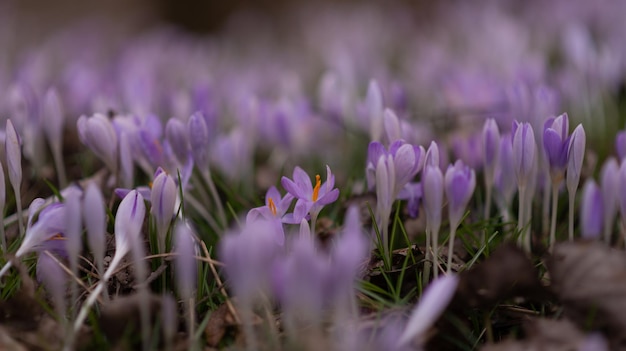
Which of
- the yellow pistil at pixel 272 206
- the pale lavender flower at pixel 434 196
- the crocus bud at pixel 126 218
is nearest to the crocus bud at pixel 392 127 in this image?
the pale lavender flower at pixel 434 196

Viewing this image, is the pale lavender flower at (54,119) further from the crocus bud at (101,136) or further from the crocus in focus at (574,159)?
the crocus in focus at (574,159)

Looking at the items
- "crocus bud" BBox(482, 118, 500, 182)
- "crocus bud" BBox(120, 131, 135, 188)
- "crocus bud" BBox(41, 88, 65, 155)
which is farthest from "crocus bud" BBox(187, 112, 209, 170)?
"crocus bud" BBox(482, 118, 500, 182)

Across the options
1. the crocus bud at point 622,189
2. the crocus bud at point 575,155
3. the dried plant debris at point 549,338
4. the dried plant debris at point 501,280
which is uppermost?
the crocus bud at point 575,155

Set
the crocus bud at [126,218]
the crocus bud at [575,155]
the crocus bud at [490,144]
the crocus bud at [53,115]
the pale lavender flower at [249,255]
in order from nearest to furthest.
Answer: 1. the pale lavender flower at [249,255]
2. the crocus bud at [126,218]
3. the crocus bud at [575,155]
4. the crocus bud at [490,144]
5. the crocus bud at [53,115]

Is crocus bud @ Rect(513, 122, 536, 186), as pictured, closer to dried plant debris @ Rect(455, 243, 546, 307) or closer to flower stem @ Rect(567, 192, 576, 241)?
flower stem @ Rect(567, 192, 576, 241)

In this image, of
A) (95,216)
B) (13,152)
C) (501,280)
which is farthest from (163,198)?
(501,280)
